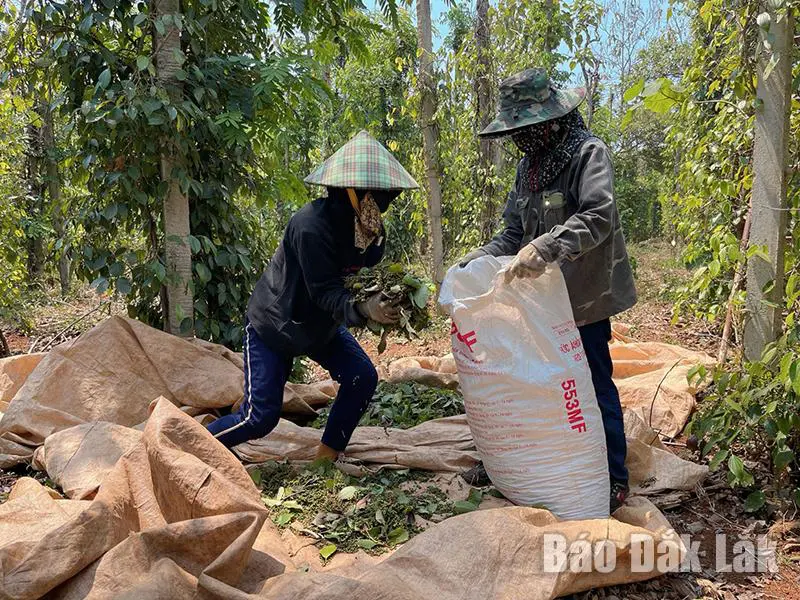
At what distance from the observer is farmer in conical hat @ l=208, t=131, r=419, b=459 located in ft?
7.45

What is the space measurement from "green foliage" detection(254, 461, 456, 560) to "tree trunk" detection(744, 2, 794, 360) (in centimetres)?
148

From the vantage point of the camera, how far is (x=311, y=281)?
2318 millimetres

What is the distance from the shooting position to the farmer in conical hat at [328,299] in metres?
2.27

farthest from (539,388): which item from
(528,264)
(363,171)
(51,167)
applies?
(51,167)

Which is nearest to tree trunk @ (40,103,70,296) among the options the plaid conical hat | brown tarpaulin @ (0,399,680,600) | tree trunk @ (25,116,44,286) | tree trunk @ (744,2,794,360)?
tree trunk @ (25,116,44,286)

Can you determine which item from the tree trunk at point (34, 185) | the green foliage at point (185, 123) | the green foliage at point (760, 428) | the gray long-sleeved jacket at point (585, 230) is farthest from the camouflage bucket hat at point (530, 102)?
the tree trunk at point (34, 185)

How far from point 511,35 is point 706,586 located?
18.3 feet

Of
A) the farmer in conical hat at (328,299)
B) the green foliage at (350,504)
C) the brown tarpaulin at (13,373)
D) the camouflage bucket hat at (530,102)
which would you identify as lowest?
the green foliage at (350,504)

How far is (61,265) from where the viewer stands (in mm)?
8461

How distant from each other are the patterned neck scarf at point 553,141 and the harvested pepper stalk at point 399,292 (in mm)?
620

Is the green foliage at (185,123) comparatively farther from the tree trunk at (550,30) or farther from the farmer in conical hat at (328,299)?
the tree trunk at (550,30)

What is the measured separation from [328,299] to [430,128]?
426cm

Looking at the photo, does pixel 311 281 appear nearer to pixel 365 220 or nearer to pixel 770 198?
pixel 365 220

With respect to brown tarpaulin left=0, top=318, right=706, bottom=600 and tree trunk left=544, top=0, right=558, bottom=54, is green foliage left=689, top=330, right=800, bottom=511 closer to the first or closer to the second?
brown tarpaulin left=0, top=318, right=706, bottom=600
